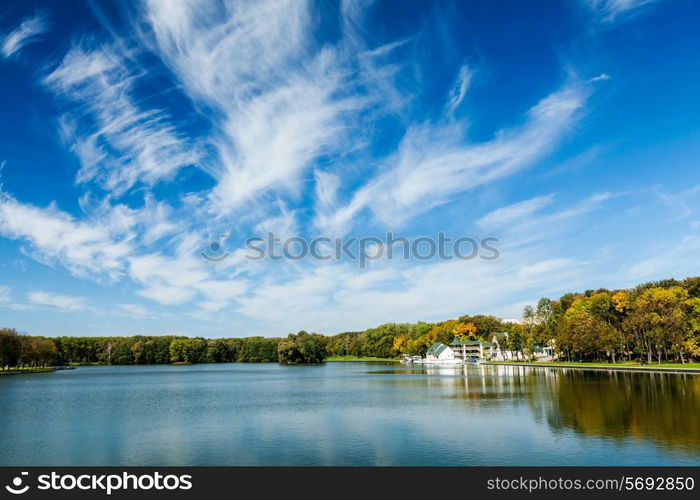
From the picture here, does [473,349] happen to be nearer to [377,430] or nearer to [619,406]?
[619,406]

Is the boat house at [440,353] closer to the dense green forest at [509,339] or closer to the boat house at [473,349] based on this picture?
the boat house at [473,349]

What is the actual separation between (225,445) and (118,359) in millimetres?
154960

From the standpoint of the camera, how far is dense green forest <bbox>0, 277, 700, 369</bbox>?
6569cm

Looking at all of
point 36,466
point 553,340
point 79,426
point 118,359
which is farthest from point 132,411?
point 118,359

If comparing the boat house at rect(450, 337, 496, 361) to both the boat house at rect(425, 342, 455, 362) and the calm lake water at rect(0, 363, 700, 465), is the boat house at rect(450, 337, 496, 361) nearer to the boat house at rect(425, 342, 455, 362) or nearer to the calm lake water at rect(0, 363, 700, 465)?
the boat house at rect(425, 342, 455, 362)

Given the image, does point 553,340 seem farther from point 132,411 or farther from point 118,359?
point 118,359

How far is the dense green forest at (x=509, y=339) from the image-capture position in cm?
6569

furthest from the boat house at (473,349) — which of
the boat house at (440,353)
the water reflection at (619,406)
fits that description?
Answer: the water reflection at (619,406)

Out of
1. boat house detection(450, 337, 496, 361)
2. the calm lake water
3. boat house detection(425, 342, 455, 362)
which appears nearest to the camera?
the calm lake water

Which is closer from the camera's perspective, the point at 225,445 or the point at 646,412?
the point at 225,445

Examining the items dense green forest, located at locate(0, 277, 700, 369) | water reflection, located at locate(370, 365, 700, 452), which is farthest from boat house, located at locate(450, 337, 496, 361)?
water reflection, located at locate(370, 365, 700, 452)

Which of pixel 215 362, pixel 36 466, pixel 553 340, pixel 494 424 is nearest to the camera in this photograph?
pixel 36 466

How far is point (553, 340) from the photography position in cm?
9169

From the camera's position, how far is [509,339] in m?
102
